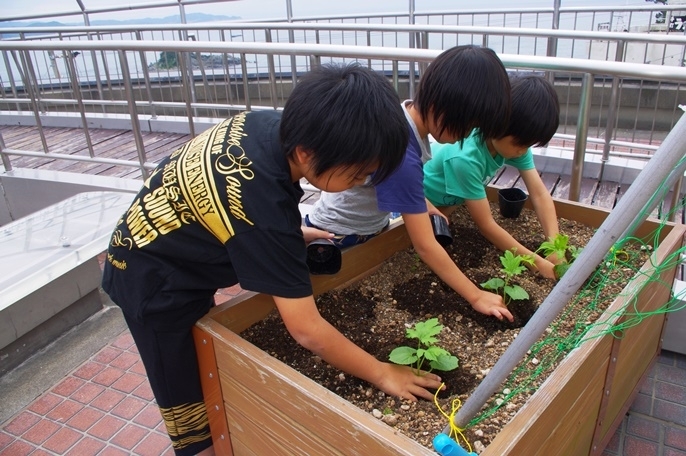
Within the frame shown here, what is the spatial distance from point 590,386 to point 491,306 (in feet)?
1.31

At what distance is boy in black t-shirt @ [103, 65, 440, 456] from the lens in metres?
1.26

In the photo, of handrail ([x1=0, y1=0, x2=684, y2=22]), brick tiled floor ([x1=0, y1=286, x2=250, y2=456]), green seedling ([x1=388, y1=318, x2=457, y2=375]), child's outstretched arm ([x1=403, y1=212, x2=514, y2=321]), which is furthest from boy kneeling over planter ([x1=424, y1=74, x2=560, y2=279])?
A: handrail ([x1=0, y1=0, x2=684, y2=22])

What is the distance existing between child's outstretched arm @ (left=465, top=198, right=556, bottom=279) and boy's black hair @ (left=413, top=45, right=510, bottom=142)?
0.48m

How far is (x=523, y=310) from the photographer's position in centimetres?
197

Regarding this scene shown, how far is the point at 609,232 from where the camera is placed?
909mm

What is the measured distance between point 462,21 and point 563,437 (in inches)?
266

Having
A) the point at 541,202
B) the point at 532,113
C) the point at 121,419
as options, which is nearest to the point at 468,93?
the point at 532,113

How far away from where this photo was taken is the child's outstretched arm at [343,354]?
4.54ft

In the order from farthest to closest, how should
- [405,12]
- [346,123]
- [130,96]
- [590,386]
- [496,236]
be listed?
[405,12]
[130,96]
[496,236]
[590,386]
[346,123]

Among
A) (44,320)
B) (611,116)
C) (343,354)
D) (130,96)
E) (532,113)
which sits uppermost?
(532,113)

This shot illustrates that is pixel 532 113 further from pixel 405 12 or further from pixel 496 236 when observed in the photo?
pixel 405 12

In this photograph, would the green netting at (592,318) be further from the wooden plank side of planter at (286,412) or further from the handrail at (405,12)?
the handrail at (405,12)

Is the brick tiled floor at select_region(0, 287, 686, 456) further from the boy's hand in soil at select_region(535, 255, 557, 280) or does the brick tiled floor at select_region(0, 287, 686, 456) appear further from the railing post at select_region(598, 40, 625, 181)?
the railing post at select_region(598, 40, 625, 181)

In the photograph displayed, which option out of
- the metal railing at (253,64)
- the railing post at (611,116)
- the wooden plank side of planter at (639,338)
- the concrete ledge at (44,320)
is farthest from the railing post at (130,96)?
the wooden plank side of planter at (639,338)
